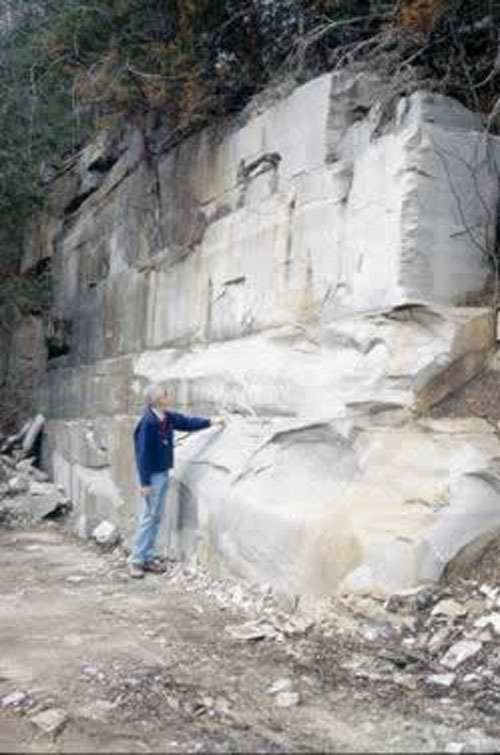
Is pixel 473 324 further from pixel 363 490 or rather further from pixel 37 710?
pixel 37 710

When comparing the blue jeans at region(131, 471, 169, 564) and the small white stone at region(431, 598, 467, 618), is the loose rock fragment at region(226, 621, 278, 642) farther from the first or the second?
the blue jeans at region(131, 471, 169, 564)

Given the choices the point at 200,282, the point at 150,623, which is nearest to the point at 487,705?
the point at 150,623

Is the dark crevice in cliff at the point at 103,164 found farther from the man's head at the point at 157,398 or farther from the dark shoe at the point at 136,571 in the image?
the dark shoe at the point at 136,571

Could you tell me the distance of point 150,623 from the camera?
6.49 meters

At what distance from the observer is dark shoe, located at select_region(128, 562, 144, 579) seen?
8.11 m

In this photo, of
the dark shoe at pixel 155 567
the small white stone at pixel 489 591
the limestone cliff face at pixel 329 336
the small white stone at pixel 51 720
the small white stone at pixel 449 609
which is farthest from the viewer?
the dark shoe at pixel 155 567

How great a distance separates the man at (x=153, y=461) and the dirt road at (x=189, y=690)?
1.06 metres

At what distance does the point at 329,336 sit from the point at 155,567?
242cm

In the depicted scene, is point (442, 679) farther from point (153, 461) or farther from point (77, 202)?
point (77, 202)

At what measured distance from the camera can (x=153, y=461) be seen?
8.21 m

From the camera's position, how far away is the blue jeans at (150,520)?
819 cm

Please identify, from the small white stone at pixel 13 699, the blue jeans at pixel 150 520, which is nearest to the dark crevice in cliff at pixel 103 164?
the blue jeans at pixel 150 520

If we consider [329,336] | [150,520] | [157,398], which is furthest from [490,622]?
[157,398]

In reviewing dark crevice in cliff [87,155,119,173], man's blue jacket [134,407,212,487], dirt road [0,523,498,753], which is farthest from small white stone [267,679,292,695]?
dark crevice in cliff [87,155,119,173]
